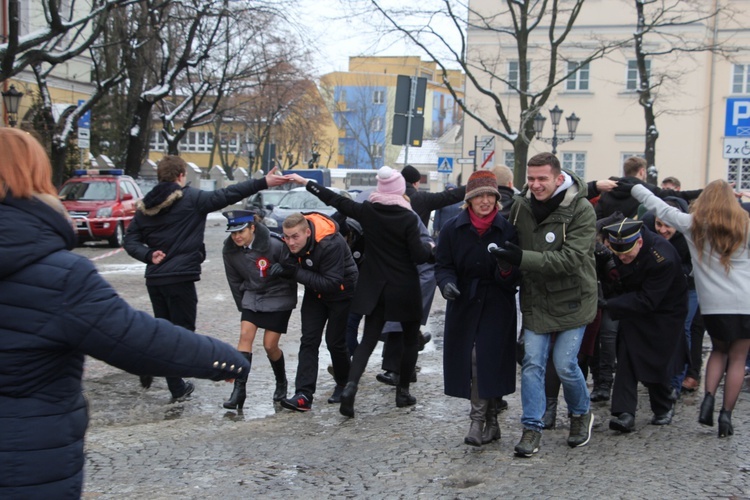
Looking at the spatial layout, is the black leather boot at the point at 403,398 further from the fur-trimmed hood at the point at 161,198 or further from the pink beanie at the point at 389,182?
the fur-trimmed hood at the point at 161,198

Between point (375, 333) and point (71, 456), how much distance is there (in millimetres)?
4255

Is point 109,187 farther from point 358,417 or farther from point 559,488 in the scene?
point 559,488

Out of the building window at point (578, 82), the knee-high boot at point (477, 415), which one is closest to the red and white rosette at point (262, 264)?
the knee-high boot at point (477, 415)

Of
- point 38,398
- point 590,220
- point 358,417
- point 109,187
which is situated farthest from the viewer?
point 109,187

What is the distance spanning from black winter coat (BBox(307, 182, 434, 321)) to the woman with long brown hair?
73.7 inches

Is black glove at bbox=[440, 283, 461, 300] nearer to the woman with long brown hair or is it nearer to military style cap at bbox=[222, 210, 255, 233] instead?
the woman with long brown hair

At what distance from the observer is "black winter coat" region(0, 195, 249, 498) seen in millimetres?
2664

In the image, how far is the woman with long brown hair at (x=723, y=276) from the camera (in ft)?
20.3

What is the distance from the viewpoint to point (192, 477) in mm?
5215

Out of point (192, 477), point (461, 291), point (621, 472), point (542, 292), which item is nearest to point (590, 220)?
Answer: point (542, 292)

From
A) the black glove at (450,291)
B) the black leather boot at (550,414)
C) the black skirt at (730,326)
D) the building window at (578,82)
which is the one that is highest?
the building window at (578,82)

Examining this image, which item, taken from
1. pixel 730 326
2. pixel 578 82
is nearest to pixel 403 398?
pixel 730 326

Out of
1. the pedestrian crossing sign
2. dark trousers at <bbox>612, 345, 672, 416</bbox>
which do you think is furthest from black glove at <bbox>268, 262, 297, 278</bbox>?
the pedestrian crossing sign

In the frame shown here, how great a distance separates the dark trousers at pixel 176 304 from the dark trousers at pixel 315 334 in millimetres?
950
